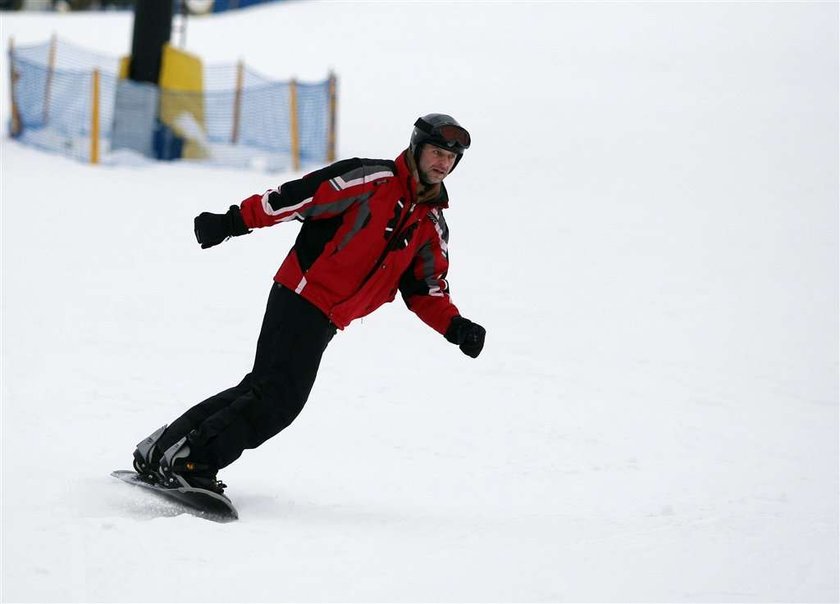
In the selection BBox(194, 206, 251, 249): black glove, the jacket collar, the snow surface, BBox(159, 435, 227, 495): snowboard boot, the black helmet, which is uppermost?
the black helmet

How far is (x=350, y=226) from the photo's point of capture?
162 inches

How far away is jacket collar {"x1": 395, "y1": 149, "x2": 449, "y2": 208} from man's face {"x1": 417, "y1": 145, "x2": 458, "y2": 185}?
0.10 ft

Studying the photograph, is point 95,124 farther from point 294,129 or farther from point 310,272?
point 310,272

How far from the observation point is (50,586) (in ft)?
10.3

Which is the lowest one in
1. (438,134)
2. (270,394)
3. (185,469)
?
(185,469)

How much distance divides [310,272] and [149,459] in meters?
0.93

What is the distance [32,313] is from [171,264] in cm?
229

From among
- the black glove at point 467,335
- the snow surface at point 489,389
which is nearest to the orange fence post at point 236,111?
the snow surface at point 489,389

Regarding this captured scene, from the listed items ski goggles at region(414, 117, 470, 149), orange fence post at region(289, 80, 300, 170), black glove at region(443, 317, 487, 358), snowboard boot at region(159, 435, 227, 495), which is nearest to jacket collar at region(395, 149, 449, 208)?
ski goggles at region(414, 117, 470, 149)

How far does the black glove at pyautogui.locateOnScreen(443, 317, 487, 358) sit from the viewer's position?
439 centimetres

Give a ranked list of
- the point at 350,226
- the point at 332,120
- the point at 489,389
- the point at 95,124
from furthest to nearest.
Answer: the point at 332,120 < the point at 95,124 < the point at 489,389 < the point at 350,226

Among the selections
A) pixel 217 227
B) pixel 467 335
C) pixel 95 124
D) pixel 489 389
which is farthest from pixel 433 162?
pixel 95 124

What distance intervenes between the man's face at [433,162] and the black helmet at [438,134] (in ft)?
0.06

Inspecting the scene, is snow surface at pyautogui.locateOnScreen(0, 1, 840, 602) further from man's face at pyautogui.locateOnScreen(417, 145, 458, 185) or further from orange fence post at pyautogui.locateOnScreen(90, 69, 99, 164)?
man's face at pyautogui.locateOnScreen(417, 145, 458, 185)
